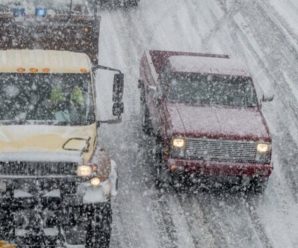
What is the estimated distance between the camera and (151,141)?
1438 cm

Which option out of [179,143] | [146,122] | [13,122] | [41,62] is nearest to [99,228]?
[13,122]

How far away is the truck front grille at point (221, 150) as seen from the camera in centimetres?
1267

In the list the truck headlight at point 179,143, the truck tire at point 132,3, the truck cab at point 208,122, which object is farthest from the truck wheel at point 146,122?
the truck tire at point 132,3

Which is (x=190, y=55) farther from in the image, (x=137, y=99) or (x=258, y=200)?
(x=258, y=200)

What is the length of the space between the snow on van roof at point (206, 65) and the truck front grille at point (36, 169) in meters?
4.74

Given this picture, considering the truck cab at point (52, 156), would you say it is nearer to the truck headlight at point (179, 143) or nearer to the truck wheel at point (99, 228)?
the truck wheel at point (99, 228)

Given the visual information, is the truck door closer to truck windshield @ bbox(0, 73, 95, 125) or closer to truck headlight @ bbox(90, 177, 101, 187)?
truck windshield @ bbox(0, 73, 95, 125)

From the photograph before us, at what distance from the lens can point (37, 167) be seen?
979 cm

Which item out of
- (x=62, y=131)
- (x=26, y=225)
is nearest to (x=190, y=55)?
(x=62, y=131)

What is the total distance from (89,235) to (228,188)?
145 inches

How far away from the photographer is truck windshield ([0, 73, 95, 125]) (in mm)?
10797

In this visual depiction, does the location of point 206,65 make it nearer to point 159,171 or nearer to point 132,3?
point 159,171

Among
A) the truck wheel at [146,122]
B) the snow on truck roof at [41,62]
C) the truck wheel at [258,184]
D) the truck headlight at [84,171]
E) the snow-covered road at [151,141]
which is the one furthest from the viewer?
the truck wheel at [146,122]

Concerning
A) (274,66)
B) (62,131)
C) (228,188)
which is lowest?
(274,66)
